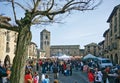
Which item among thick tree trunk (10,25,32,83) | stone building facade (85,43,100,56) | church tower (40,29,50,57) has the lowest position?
thick tree trunk (10,25,32,83)

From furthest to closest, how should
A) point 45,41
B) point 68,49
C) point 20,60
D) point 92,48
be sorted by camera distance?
point 68,49, point 45,41, point 92,48, point 20,60

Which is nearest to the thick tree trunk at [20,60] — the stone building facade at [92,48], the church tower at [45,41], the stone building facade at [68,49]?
the stone building facade at [92,48]

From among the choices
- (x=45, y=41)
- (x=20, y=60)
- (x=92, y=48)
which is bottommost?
(x=20, y=60)

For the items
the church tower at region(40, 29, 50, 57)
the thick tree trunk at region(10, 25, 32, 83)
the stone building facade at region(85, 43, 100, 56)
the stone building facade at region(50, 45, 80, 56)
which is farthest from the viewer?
the stone building facade at region(50, 45, 80, 56)

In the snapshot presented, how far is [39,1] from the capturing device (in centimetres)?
1159

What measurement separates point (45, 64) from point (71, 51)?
12271 cm

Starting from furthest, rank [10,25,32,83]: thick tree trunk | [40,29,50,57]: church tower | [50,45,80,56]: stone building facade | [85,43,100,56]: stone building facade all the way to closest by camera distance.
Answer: [50,45,80,56]: stone building facade, [40,29,50,57]: church tower, [85,43,100,56]: stone building facade, [10,25,32,83]: thick tree trunk

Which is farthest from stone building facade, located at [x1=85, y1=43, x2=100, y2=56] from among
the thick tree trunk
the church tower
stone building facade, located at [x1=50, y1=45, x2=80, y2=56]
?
the thick tree trunk

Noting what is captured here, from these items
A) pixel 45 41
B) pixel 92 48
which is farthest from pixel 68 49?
pixel 92 48

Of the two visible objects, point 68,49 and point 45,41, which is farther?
point 68,49

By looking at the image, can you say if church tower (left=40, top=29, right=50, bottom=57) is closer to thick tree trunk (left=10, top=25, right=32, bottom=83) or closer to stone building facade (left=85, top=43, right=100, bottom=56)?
stone building facade (left=85, top=43, right=100, bottom=56)

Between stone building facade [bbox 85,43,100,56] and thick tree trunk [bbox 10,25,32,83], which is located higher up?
stone building facade [bbox 85,43,100,56]

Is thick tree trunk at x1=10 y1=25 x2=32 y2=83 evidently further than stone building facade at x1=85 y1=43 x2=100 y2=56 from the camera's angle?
No

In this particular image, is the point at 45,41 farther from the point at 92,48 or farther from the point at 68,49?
the point at 92,48
